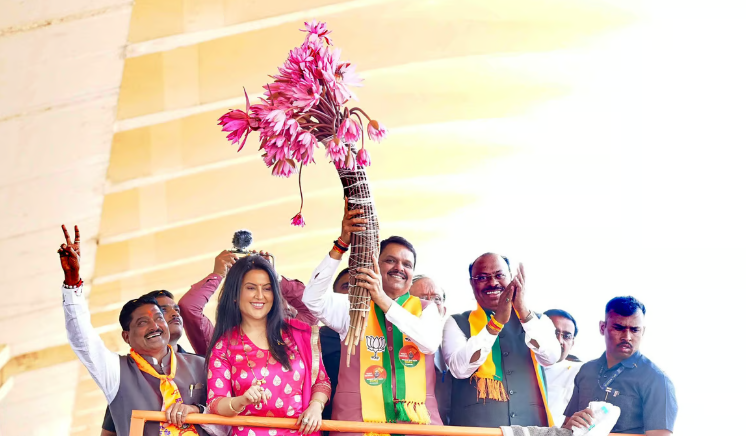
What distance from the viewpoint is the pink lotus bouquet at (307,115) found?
4121mm

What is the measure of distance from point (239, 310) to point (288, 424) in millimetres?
620

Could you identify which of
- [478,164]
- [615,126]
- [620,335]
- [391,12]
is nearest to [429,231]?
[478,164]

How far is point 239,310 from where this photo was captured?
15.1 feet

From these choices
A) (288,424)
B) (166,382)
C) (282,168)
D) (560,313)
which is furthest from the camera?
(560,313)

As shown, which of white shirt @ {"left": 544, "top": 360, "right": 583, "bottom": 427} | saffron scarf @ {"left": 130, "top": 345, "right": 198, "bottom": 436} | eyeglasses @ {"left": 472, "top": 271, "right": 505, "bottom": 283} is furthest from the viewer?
white shirt @ {"left": 544, "top": 360, "right": 583, "bottom": 427}

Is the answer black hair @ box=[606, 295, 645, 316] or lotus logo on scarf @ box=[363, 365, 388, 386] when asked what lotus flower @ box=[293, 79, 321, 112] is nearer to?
lotus logo on scarf @ box=[363, 365, 388, 386]

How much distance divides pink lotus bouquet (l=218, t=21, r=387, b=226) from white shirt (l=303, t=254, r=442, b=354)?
1.91 feet

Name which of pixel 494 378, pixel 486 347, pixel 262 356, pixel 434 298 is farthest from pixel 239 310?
pixel 434 298

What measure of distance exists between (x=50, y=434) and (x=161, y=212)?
735 cm

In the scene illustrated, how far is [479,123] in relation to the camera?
14594 millimetres

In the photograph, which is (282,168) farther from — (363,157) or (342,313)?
(342,313)

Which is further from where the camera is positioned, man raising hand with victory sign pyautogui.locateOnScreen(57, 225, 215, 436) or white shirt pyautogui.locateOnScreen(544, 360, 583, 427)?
white shirt pyautogui.locateOnScreen(544, 360, 583, 427)

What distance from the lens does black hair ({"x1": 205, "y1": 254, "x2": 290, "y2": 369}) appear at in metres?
4.55

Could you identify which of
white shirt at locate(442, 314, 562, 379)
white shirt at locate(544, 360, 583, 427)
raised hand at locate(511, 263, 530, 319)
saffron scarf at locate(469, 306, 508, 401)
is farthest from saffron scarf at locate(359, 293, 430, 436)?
white shirt at locate(544, 360, 583, 427)
